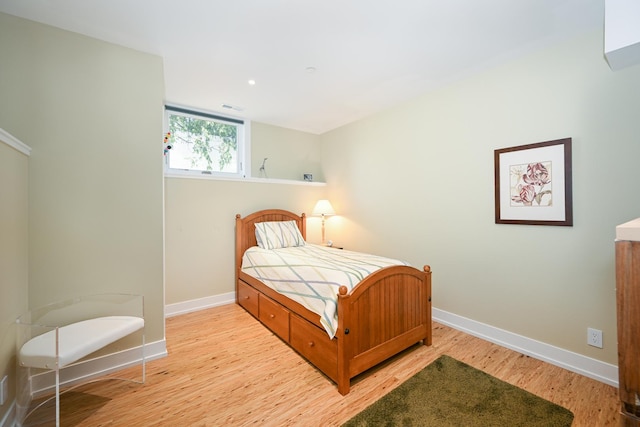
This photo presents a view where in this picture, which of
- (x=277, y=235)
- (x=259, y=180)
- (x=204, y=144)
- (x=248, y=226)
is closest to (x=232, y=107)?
(x=204, y=144)

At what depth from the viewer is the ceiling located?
1.82 metres

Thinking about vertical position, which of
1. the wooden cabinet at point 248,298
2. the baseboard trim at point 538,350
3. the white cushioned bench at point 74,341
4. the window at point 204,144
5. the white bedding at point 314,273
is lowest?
the baseboard trim at point 538,350

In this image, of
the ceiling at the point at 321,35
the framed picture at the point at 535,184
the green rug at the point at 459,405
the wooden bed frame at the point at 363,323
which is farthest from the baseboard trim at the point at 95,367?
the framed picture at the point at 535,184

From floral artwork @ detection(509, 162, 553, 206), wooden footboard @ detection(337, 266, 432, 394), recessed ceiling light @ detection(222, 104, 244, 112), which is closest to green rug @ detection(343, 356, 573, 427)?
wooden footboard @ detection(337, 266, 432, 394)

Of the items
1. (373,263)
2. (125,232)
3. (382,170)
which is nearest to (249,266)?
(125,232)

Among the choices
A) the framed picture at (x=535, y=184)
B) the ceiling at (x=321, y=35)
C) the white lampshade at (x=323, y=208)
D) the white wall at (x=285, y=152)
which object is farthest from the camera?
the white lampshade at (x=323, y=208)

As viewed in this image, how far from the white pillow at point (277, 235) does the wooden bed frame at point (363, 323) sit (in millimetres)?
833

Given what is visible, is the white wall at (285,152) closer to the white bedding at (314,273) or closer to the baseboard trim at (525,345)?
the white bedding at (314,273)

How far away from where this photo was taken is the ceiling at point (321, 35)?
1815 mm

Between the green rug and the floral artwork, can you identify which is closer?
the green rug

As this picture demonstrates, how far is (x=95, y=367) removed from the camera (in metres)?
2.05

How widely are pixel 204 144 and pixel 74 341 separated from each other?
2746mm

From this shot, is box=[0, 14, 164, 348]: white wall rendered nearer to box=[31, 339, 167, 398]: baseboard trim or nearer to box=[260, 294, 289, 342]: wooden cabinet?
box=[31, 339, 167, 398]: baseboard trim

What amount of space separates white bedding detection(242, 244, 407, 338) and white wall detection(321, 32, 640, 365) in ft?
2.99
